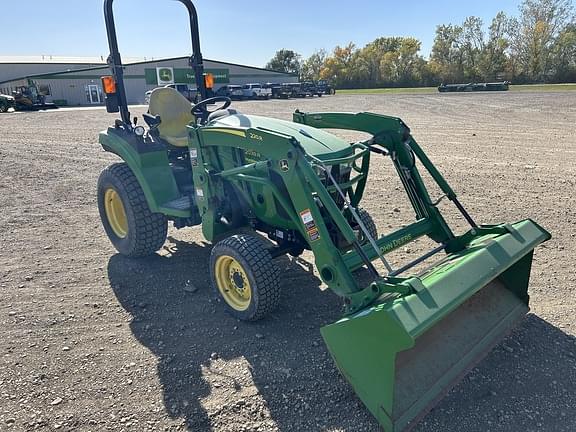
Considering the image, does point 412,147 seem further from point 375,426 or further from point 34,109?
point 34,109

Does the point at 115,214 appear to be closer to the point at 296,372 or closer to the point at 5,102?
the point at 296,372

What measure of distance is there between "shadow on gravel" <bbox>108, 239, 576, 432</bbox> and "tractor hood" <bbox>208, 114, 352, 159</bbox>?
1275mm

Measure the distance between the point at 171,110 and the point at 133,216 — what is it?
1257 millimetres

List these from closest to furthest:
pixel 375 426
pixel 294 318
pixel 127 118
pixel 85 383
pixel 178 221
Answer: pixel 375 426 < pixel 85 383 < pixel 294 318 < pixel 178 221 < pixel 127 118

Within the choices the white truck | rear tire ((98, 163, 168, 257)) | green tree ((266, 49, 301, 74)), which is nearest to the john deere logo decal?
rear tire ((98, 163, 168, 257))

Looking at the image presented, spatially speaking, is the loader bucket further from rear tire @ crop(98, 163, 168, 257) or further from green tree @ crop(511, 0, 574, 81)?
green tree @ crop(511, 0, 574, 81)

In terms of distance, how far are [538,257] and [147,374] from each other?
12.4 feet

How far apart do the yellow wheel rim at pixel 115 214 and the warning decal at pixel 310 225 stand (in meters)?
2.71

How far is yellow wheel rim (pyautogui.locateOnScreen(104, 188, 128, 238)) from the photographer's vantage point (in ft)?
16.5

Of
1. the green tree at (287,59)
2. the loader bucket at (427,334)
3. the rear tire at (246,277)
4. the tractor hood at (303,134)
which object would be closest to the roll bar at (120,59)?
the tractor hood at (303,134)

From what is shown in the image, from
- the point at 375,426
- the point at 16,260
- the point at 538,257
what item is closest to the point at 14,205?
the point at 16,260

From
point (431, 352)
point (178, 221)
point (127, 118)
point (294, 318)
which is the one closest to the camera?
point (431, 352)

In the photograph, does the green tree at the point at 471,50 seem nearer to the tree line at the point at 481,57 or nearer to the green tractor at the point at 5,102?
the tree line at the point at 481,57

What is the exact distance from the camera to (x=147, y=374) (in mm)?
3057
